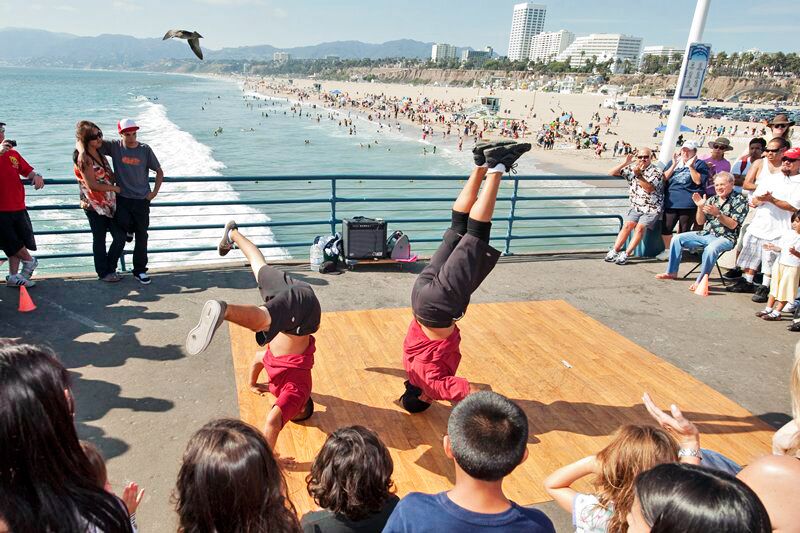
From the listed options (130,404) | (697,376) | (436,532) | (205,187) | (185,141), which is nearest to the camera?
(436,532)

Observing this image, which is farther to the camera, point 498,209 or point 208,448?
point 498,209

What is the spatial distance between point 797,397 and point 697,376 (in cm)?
289

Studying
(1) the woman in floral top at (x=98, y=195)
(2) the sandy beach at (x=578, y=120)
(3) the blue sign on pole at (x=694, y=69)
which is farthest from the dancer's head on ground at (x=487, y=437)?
(2) the sandy beach at (x=578, y=120)

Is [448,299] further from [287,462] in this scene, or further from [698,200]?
[698,200]

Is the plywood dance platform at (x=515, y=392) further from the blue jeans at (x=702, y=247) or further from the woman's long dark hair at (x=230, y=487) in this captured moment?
the blue jeans at (x=702, y=247)

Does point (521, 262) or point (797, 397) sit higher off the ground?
point (797, 397)

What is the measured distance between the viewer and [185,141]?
42.8 metres

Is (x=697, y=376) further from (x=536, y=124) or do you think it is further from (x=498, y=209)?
(x=536, y=124)

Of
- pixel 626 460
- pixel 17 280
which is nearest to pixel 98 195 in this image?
pixel 17 280

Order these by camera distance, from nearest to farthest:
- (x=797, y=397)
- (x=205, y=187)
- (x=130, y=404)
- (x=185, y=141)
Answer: (x=797, y=397) < (x=130, y=404) < (x=205, y=187) < (x=185, y=141)

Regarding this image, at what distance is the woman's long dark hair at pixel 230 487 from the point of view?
1.74m

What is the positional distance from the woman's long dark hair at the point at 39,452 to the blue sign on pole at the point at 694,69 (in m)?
9.36

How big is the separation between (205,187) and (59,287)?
1957 cm

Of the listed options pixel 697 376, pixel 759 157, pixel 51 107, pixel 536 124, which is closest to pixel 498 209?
pixel 759 157
